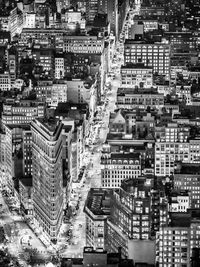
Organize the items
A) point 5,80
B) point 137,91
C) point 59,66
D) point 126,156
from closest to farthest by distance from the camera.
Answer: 1. point 126,156
2. point 137,91
3. point 5,80
4. point 59,66

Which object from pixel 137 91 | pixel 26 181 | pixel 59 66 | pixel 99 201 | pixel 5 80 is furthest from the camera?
pixel 59 66

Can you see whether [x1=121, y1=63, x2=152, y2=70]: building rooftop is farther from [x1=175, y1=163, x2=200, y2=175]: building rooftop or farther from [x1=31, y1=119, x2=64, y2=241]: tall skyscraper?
[x1=31, y1=119, x2=64, y2=241]: tall skyscraper

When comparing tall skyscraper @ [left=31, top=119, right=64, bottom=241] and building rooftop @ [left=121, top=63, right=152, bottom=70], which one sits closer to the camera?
tall skyscraper @ [left=31, top=119, right=64, bottom=241]

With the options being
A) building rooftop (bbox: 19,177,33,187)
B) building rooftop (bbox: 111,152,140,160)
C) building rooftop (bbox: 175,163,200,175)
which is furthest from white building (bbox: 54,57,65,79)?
building rooftop (bbox: 175,163,200,175)

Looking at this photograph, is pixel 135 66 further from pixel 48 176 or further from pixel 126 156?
pixel 48 176

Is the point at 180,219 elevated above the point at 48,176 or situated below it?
below

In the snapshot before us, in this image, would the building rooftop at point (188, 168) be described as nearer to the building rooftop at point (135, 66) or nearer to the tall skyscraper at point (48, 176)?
the tall skyscraper at point (48, 176)

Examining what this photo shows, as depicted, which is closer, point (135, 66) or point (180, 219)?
point (180, 219)

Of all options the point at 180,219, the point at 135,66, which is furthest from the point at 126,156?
the point at 135,66

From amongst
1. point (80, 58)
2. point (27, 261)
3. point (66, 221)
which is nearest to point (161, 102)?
point (80, 58)
